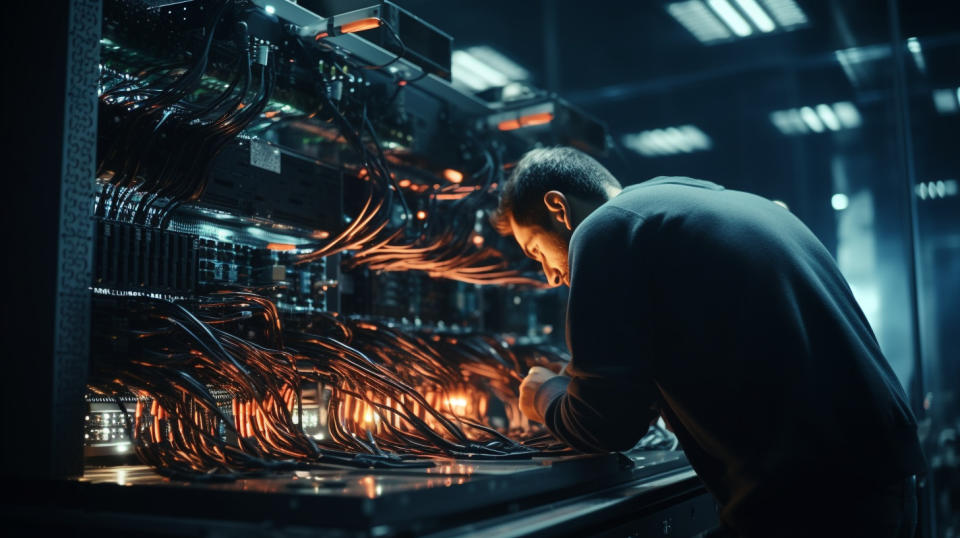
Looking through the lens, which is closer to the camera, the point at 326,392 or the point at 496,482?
the point at 496,482

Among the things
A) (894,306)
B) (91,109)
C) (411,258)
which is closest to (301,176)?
(411,258)

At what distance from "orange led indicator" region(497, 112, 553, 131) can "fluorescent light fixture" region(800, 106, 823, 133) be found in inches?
60.6

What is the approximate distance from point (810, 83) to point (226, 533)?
10.4 ft

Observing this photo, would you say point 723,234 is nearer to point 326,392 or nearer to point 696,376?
point 696,376

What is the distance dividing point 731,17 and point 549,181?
2120 mm

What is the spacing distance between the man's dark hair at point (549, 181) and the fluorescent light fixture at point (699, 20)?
1.97 metres

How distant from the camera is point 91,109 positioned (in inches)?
45.4

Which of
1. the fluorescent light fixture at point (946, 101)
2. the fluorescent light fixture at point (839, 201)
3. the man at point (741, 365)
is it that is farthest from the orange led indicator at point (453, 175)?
the fluorescent light fixture at point (946, 101)

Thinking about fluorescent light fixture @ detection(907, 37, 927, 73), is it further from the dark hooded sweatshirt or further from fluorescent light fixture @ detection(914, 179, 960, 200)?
the dark hooded sweatshirt

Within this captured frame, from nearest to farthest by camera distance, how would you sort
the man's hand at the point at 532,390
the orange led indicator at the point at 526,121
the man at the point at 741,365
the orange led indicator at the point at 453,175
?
the man at the point at 741,365 < the man's hand at the point at 532,390 < the orange led indicator at the point at 453,175 < the orange led indicator at the point at 526,121

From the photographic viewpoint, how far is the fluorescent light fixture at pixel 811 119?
10.9 ft

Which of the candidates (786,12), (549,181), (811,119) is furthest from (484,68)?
(549,181)

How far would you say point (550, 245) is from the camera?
1.56m

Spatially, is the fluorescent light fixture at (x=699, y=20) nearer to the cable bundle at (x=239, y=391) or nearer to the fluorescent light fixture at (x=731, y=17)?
the fluorescent light fixture at (x=731, y=17)
